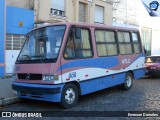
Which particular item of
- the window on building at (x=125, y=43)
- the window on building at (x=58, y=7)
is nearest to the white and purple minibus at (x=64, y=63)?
the window on building at (x=125, y=43)

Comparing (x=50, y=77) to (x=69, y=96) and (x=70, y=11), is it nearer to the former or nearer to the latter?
(x=69, y=96)

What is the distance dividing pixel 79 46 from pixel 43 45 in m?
1.11

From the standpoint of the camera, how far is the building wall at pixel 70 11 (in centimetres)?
1652

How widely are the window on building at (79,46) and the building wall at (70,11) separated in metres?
8.04

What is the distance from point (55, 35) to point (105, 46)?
238 centimetres

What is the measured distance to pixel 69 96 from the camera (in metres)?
7.97

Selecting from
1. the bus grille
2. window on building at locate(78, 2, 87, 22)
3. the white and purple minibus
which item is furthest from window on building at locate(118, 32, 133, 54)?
window on building at locate(78, 2, 87, 22)

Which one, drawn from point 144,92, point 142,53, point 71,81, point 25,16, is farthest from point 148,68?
point 71,81

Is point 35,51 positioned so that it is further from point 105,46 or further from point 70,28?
point 105,46

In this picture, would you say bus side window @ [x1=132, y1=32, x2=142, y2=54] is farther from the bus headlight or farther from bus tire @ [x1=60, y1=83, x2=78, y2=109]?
the bus headlight

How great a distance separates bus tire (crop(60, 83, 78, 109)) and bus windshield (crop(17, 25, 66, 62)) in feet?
3.16

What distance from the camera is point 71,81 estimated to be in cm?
802

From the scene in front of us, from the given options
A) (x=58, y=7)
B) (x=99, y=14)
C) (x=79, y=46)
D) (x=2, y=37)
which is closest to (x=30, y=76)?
(x=79, y=46)

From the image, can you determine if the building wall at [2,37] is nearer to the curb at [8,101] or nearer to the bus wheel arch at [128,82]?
the curb at [8,101]
